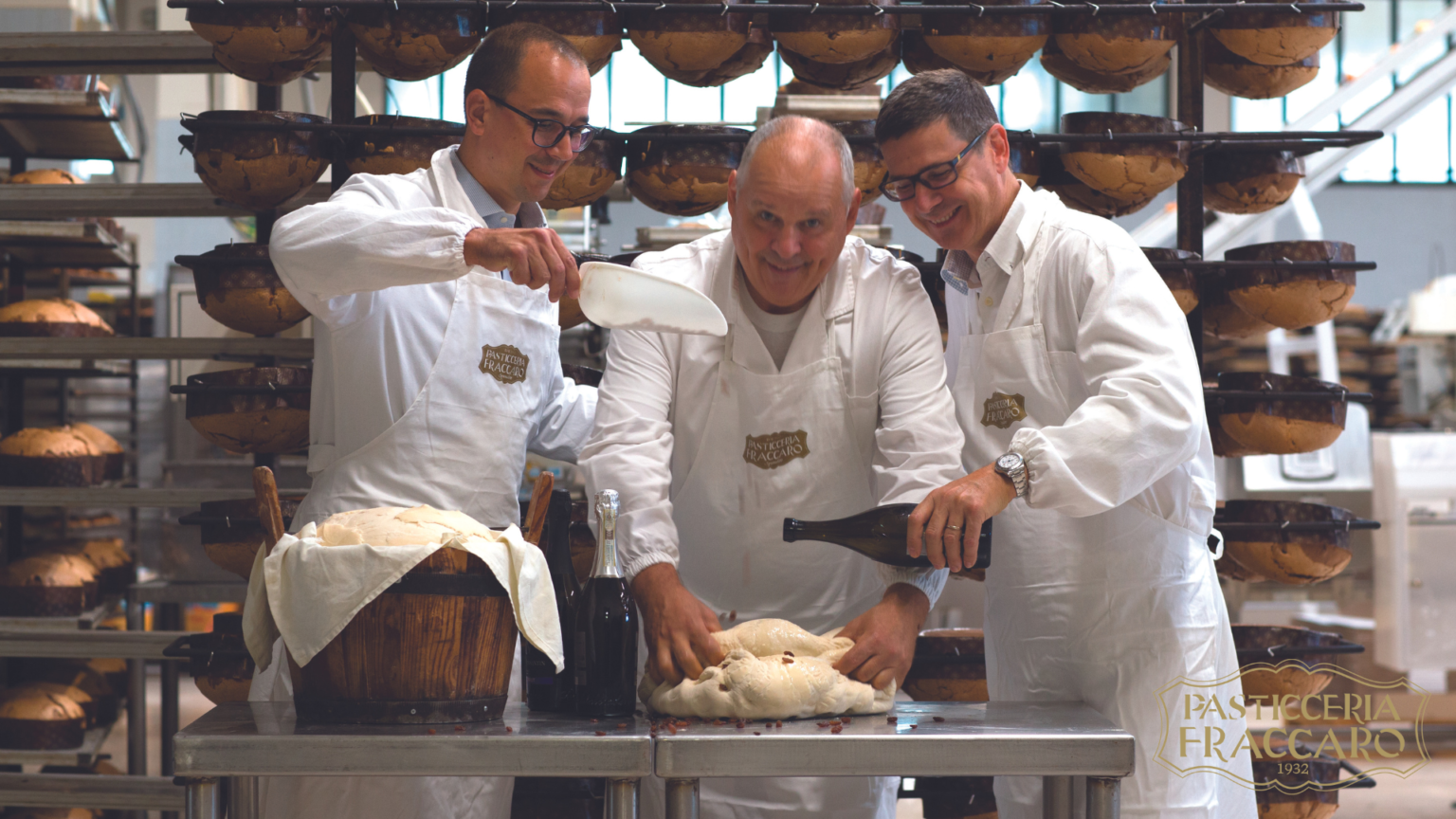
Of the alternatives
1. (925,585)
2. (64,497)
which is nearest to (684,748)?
(925,585)

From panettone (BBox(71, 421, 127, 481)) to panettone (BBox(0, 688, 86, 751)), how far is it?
0.71 m

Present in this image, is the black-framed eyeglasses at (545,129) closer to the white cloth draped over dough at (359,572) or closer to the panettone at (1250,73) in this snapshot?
the white cloth draped over dough at (359,572)

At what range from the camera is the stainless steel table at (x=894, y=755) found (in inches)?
56.3

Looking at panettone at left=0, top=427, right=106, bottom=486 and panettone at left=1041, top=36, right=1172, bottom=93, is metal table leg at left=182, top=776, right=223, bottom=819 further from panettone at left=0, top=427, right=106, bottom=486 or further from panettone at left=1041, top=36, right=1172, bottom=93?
panettone at left=0, top=427, right=106, bottom=486

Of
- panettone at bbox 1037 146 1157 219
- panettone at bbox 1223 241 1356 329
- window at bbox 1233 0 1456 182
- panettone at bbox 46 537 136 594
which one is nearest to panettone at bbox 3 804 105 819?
panettone at bbox 46 537 136 594

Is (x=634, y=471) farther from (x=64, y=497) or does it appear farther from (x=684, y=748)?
(x=64, y=497)

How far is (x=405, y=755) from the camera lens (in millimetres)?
1398

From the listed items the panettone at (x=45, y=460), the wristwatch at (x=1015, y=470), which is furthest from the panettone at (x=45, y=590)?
the wristwatch at (x=1015, y=470)

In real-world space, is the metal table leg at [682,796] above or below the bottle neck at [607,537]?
below

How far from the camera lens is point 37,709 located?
3594mm

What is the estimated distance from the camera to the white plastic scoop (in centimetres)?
174

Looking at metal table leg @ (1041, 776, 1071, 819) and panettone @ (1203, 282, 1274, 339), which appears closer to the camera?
metal table leg @ (1041, 776, 1071, 819)

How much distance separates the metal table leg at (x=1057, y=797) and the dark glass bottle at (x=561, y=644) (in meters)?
0.65

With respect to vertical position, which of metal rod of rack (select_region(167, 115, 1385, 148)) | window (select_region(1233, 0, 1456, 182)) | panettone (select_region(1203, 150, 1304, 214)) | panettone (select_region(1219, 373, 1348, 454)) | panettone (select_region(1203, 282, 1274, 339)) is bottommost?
panettone (select_region(1219, 373, 1348, 454))
